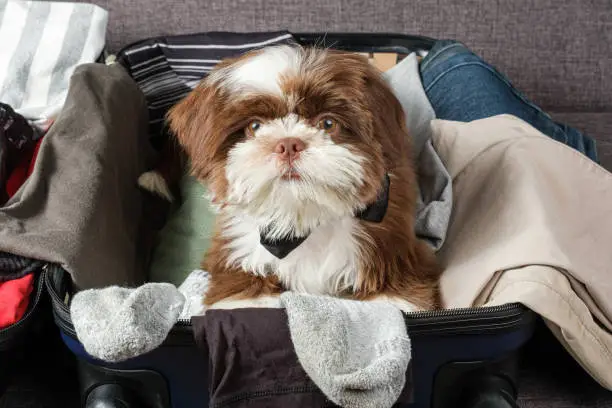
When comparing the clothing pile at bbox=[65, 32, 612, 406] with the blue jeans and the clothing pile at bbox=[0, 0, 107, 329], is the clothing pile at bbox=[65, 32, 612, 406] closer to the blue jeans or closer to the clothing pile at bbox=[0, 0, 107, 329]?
the blue jeans

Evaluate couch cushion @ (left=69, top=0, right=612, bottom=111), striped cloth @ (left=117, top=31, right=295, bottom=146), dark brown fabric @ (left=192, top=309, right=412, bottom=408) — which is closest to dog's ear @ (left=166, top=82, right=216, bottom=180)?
dark brown fabric @ (left=192, top=309, right=412, bottom=408)

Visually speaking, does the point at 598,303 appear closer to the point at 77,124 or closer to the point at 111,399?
the point at 111,399

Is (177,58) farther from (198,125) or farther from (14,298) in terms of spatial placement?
(14,298)

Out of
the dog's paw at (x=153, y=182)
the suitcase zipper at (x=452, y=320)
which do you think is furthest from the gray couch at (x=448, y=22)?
the suitcase zipper at (x=452, y=320)

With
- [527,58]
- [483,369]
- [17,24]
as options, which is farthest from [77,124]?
[527,58]

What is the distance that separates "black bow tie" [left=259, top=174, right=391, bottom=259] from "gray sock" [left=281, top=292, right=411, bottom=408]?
0.16m

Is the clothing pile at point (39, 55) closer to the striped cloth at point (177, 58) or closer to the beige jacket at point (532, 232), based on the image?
the striped cloth at point (177, 58)

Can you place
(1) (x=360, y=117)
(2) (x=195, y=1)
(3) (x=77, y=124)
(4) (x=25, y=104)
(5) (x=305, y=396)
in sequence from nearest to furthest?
(5) (x=305, y=396) < (1) (x=360, y=117) < (3) (x=77, y=124) < (4) (x=25, y=104) < (2) (x=195, y=1)

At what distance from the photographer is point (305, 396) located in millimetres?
991

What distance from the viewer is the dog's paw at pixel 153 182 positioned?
1.62 metres

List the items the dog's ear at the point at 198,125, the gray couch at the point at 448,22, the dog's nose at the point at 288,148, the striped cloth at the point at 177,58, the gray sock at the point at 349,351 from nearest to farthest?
the gray sock at the point at 349,351 < the dog's nose at the point at 288,148 < the dog's ear at the point at 198,125 < the striped cloth at the point at 177,58 < the gray couch at the point at 448,22

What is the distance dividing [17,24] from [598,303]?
1.51 meters

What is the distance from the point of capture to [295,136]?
1047mm

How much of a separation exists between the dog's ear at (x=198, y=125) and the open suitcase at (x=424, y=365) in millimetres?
284
